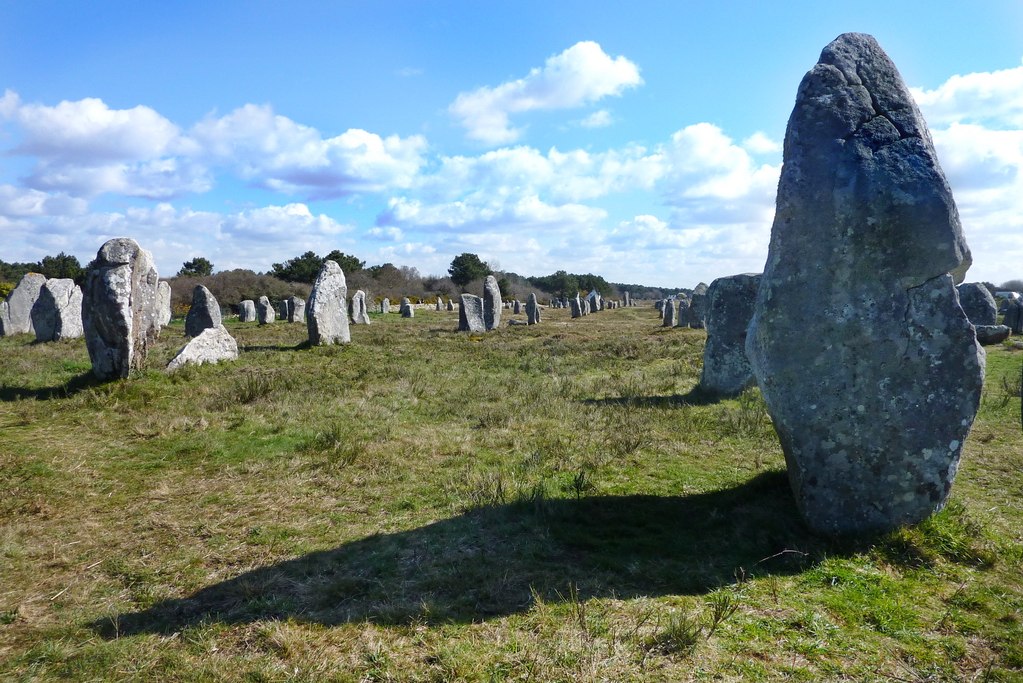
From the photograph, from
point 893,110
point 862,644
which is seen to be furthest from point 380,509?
point 893,110

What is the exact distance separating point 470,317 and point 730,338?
50.2ft

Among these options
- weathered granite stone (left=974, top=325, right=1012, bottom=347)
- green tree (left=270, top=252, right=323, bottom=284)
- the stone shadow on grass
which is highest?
green tree (left=270, top=252, right=323, bottom=284)

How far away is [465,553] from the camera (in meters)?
4.55

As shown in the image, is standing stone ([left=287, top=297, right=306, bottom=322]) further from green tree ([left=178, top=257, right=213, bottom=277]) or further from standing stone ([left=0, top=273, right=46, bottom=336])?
green tree ([left=178, top=257, right=213, bottom=277])

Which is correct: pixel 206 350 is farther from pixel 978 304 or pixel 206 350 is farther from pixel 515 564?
pixel 978 304

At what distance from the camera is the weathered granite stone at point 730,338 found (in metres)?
10.3

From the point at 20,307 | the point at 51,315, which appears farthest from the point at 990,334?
the point at 20,307

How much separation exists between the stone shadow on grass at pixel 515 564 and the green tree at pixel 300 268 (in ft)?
164

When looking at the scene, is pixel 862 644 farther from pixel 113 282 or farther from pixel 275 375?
pixel 113 282

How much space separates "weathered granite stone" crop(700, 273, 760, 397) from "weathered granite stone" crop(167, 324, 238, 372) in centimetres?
918

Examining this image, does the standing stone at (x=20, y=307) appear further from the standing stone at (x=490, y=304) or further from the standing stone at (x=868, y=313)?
the standing stone at (x=868, y=313)

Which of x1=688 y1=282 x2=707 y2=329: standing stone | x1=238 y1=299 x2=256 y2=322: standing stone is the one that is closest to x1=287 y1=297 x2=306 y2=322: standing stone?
x1=238 y1=299 x2=256 y2=322: standing stone

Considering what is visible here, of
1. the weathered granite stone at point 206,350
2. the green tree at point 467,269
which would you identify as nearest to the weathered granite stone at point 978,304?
the weathered granite stone at point 206,350

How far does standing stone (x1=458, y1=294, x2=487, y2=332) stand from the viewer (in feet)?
80.8
